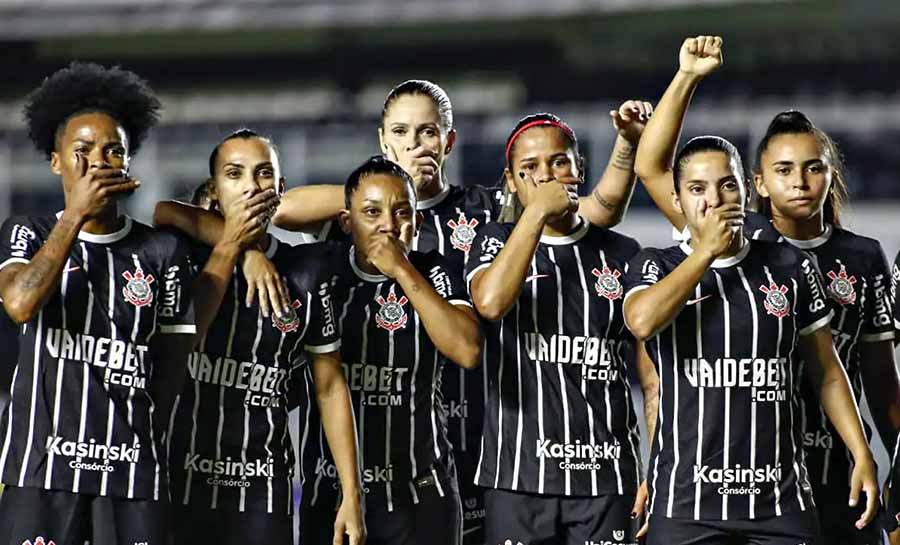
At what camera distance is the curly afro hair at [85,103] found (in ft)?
13.9

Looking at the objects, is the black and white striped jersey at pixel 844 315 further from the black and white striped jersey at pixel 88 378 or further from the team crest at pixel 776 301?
the black and white striped jersey at pixel 88 378

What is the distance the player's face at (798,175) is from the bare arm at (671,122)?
0.34 meters

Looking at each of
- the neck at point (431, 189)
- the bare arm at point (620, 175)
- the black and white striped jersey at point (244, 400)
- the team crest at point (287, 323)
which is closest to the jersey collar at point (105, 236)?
the black and white striped jersey at point (244, 400)

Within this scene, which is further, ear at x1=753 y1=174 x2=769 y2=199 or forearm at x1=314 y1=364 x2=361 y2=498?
ear at x1=753 y1=174 x2=769 y2=199

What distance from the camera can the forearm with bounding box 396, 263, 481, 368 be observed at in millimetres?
4355

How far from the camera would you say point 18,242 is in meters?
4.05

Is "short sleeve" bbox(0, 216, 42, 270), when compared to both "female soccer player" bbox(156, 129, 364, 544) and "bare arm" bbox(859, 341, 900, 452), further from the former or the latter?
"bare arm" bbox(859, 341, 900, 452)

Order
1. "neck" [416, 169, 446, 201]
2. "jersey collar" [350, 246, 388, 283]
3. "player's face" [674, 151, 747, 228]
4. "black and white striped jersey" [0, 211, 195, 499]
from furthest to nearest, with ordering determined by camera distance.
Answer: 1. "neck" [416, 169, 446, 201]
2. "jersey collar" [350, 246, 388, 283]
3. "player's face" [674, 151, 747, 228]
4. "black and white striped jersey" [0, 211, 195, 499]

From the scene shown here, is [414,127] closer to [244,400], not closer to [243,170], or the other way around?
[243,170]

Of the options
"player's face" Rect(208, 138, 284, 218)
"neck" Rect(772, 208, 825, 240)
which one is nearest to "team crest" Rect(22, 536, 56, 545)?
"player's face" Rect(208, 138, 284, 218)

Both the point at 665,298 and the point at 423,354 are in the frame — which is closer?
the point at 665,298

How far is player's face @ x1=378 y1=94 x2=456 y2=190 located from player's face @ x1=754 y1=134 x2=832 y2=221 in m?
1.09

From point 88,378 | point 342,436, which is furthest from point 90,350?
point 342,436

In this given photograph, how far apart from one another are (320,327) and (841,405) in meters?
1.56
